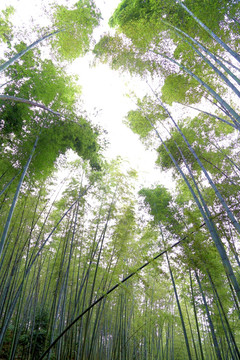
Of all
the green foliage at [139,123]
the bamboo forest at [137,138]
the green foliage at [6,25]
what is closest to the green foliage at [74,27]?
the bamboo forest at [137,138]

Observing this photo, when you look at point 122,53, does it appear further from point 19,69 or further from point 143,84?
point 19,69

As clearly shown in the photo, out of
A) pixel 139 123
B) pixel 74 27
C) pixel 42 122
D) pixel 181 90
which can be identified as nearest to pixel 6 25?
pixel 74 27

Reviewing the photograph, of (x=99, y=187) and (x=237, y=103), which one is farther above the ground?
(x=237, y=103)

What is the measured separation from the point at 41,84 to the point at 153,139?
3001mm

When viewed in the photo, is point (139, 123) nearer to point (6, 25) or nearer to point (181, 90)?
point (181, 90)

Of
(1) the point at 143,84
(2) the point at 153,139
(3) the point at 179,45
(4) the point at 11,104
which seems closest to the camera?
(4) the point at 11,104

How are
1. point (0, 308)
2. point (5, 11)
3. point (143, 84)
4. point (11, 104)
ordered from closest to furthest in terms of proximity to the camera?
point (5, 11) < point (11, 104) < point (0, 308) < point (143, 84)

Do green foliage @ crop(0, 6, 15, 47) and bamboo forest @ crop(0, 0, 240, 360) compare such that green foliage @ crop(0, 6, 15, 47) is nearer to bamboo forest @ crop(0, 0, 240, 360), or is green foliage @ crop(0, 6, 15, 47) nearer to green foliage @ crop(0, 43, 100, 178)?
bamboo forest @ crop(0, 0, 240, 360)

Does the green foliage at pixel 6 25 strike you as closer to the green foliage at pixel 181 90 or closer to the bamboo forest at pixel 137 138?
the bamboo forest at pixel 137 138

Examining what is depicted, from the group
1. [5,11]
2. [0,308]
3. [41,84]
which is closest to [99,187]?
[41,84]

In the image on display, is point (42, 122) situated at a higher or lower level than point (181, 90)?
lower

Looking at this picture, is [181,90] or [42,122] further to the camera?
[181,90]

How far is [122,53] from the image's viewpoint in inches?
169

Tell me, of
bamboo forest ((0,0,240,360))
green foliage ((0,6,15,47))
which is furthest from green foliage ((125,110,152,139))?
green foliage ((0,6,15,47))
